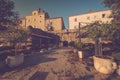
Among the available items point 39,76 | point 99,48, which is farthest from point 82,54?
point 39,76

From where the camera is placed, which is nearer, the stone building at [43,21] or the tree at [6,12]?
the tree at [6,12]

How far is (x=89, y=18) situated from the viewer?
5103 cm

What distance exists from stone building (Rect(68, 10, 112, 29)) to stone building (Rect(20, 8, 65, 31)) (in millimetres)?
4891

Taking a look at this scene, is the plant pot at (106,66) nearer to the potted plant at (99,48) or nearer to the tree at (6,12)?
the potted plant at (99,48)

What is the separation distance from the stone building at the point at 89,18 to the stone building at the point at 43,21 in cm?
489

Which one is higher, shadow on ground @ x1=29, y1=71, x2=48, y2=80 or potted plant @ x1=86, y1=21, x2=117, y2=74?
potted plant @ x1=86, y1=21, x2=117, y2=74

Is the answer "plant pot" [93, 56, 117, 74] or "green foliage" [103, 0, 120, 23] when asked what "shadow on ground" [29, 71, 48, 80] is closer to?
"plant pot" [93, 56, 117, 74]

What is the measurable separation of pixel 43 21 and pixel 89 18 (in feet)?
64.1

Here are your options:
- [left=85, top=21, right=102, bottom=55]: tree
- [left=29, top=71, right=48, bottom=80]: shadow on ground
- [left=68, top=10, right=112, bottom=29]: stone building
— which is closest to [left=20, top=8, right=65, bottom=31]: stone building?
[left=68, top=10, right=112, bottom=29]: stone building

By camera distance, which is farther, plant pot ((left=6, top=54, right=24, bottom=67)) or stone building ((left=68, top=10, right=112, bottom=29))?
stone building ((left=68, top=10, right=112, bottom=29))

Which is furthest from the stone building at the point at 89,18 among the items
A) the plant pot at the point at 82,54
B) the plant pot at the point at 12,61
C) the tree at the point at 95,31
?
the plant pot at the point at 12,61

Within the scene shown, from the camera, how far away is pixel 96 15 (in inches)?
1956

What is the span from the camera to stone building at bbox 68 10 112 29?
48294mm

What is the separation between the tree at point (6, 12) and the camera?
19661 mm
